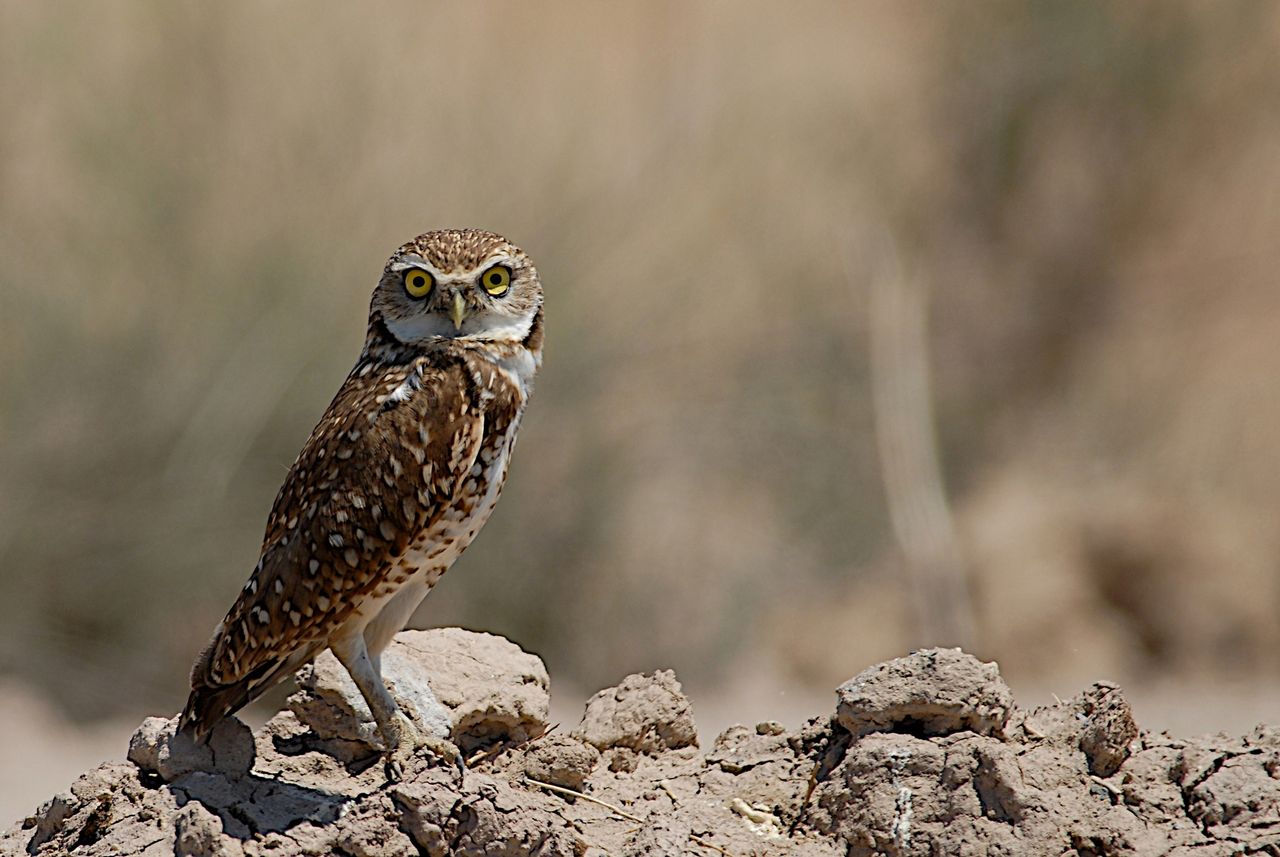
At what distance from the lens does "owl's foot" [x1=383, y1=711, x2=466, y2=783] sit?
461 cm

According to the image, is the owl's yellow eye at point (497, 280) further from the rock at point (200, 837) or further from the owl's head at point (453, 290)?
the rock at point (200, 837)

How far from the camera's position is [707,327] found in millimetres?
14836

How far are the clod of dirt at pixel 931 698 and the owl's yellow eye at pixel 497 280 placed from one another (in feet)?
5.13

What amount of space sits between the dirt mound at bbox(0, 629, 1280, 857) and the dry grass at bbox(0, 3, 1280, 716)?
7534 millimetres

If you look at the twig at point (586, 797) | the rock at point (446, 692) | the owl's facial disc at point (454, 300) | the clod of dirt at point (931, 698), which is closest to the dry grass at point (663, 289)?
the rock at point (446, 692)

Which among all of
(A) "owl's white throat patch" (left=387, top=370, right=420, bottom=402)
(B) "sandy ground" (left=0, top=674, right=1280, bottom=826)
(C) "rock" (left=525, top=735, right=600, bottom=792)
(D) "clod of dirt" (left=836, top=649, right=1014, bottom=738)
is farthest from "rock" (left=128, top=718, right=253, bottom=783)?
Result: (B) "sandy ground" (left=0, top=674, right=1280, bottom=826)

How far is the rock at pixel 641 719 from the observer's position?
5.16 metres

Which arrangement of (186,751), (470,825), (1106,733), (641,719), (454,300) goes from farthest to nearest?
1. (641,719)
2. (454,300)
3. (1106,733)
4. (186,751)
5. (470,825)

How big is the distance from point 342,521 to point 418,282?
0.77 m

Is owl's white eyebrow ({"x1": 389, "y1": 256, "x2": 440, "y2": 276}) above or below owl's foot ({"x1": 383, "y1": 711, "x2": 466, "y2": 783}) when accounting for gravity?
above

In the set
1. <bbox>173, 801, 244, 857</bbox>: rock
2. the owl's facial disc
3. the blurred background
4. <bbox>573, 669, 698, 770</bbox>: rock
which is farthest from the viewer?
the blurred background

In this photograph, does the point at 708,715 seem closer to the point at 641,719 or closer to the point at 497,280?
the point at 641,719

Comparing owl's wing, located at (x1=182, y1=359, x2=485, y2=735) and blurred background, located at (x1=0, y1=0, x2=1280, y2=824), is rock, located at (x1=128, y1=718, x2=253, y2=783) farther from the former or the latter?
blurred background, located at (x1=0, y1=0, x2=1280, y2=824)

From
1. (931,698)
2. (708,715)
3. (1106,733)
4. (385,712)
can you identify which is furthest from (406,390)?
(708,715)
